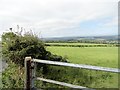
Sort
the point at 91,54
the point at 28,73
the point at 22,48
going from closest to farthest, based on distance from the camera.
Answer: the point at 28,73, the point at 22,48, the point at 91,54

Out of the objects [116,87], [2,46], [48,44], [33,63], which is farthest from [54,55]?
[33,63]

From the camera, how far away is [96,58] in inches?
276

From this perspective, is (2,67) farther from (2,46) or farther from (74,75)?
(74,75)

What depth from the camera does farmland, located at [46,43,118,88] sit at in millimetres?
5998

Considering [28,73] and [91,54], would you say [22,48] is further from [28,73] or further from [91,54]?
[28,73]

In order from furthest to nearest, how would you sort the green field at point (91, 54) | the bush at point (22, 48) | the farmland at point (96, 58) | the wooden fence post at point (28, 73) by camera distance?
the bush at point (22, 48) < the green field at point (91, 54) < the farmland at point (96, 58) < the wooden fence post at point (28, 73)

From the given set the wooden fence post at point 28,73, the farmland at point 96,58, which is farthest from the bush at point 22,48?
the wooden fence post at point 28,73

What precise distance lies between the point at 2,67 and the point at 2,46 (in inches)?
34.2

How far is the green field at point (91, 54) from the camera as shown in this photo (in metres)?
6.63

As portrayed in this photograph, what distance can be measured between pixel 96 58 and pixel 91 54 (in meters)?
0.33

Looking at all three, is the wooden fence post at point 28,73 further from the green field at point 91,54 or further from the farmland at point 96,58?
the green field at point 91,54

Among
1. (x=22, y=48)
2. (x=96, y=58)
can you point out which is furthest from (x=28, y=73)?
(x=96, y=58)

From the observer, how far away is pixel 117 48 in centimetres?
662

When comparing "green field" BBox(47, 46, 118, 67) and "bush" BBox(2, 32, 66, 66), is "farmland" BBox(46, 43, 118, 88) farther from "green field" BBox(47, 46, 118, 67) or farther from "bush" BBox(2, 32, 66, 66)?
"bush" BBox(2, 32, 66, 66)
